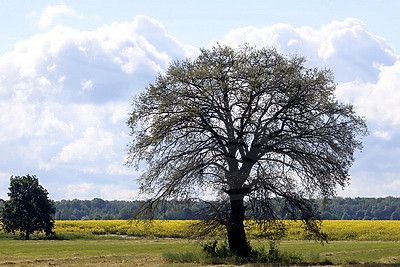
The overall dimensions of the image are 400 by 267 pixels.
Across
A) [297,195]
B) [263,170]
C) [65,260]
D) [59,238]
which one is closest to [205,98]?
[263,170]

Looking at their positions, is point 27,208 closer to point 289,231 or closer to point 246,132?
point 289,231

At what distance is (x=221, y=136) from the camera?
3478 cm

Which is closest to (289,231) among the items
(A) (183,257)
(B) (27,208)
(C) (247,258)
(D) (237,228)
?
(B) (27,208)

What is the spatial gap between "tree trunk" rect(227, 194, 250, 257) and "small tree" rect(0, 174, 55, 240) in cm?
5378

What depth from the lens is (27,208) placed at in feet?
279

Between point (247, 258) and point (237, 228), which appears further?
point (237, 228)

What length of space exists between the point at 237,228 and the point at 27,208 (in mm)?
56877

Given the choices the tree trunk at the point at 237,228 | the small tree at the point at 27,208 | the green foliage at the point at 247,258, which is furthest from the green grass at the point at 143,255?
the small tree at the point at 27,208

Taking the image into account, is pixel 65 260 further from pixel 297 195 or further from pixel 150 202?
pixel 297 195

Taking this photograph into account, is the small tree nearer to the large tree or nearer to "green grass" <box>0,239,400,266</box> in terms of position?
"green grass" <box>0,239,400,266</box>

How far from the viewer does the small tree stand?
83.2m

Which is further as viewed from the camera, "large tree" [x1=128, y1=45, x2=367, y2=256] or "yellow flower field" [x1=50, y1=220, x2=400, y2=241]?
"yellow flower field" [x1=50, y1=220, x2=400, y2=241]

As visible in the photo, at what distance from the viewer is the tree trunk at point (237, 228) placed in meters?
34.7

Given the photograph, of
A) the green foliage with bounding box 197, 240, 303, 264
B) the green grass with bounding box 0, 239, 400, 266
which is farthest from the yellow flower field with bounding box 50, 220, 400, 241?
the green foliage with bounding box 197, 240, 303, 264
